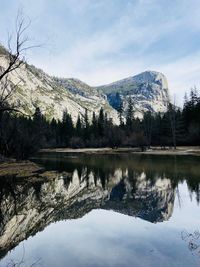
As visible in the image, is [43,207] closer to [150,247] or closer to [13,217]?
[13,217]

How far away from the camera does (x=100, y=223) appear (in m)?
17.6

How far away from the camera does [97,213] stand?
2044 centimetres

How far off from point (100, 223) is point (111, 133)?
98.7 m

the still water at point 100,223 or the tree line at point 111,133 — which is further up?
the tree line at point 111,133

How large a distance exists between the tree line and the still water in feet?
92.1

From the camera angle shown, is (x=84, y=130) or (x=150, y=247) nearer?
(x=150, y=247)

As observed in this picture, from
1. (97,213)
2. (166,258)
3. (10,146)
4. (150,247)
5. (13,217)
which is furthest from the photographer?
(10,146)

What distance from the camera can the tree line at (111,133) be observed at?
58.3 meters

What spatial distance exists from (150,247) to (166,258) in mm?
1445

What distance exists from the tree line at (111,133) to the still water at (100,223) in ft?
92.1

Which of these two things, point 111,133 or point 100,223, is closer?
point 100,223

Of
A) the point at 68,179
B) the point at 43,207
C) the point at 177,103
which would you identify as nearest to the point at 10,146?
the point at 68,179

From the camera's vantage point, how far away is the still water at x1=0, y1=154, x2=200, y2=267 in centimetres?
1164

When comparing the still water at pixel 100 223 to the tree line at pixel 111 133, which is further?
the tree line at pixel 111 133
